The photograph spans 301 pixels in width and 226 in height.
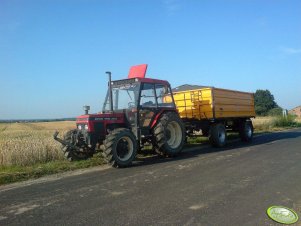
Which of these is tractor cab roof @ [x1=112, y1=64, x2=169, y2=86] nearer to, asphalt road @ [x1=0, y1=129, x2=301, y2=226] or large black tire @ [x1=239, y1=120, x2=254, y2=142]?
asphalt road @ [x1=0, y1=129, x2=301, y2=226]

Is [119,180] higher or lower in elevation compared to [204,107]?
lower

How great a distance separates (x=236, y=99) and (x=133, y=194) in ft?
37.8

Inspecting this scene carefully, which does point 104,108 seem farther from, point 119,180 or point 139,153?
point 119,180

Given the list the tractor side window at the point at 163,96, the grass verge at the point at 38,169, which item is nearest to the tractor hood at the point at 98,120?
the grass verge at the point at 38,169

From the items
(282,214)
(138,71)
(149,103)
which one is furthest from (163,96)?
(282,214)

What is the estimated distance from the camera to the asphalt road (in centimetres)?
541

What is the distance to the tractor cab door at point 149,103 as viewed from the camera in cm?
1152

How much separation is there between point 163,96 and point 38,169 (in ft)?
16.3

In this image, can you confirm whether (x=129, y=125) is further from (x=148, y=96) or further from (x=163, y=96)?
(x=163, y=96)

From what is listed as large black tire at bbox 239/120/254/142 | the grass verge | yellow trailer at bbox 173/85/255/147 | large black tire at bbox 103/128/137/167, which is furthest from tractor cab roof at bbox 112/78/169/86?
large black tire at bbox 239/120/254/142

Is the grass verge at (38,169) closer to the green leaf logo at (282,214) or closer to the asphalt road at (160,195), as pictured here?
the asphalt road at (160,195)

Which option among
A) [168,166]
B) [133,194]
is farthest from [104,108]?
[133,194]

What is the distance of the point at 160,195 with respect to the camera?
22.1 feet

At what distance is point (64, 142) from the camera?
1083 centimetres
